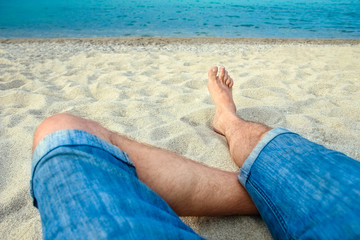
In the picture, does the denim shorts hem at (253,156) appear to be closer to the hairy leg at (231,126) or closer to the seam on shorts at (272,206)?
the seam on shorts at (272,206)

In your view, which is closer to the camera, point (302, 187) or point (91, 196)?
→ point (91, 196)

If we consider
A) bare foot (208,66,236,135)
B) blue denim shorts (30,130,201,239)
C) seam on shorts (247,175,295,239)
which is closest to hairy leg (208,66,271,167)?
bare foot (208,66,236,135)

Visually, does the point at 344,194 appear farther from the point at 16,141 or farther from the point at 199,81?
the point at 199,81

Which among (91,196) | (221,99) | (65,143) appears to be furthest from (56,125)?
(221,99)

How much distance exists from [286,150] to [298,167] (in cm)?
9

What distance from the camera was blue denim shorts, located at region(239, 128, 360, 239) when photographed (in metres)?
0.71

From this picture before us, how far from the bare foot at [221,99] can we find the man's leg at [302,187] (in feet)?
2.11

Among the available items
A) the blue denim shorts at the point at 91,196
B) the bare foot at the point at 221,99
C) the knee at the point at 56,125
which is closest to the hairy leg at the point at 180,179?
the knee at the point at 56,125

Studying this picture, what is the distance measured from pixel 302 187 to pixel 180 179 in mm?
386

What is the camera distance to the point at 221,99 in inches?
74.1

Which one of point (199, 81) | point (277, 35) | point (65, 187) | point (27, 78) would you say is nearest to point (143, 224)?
point (65, 187)

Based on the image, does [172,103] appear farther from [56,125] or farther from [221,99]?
[56,125]

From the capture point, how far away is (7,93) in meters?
2.24

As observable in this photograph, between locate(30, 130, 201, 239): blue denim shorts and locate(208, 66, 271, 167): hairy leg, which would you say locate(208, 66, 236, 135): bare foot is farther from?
locate(30, 130, 201, 239): blue denim shorts
